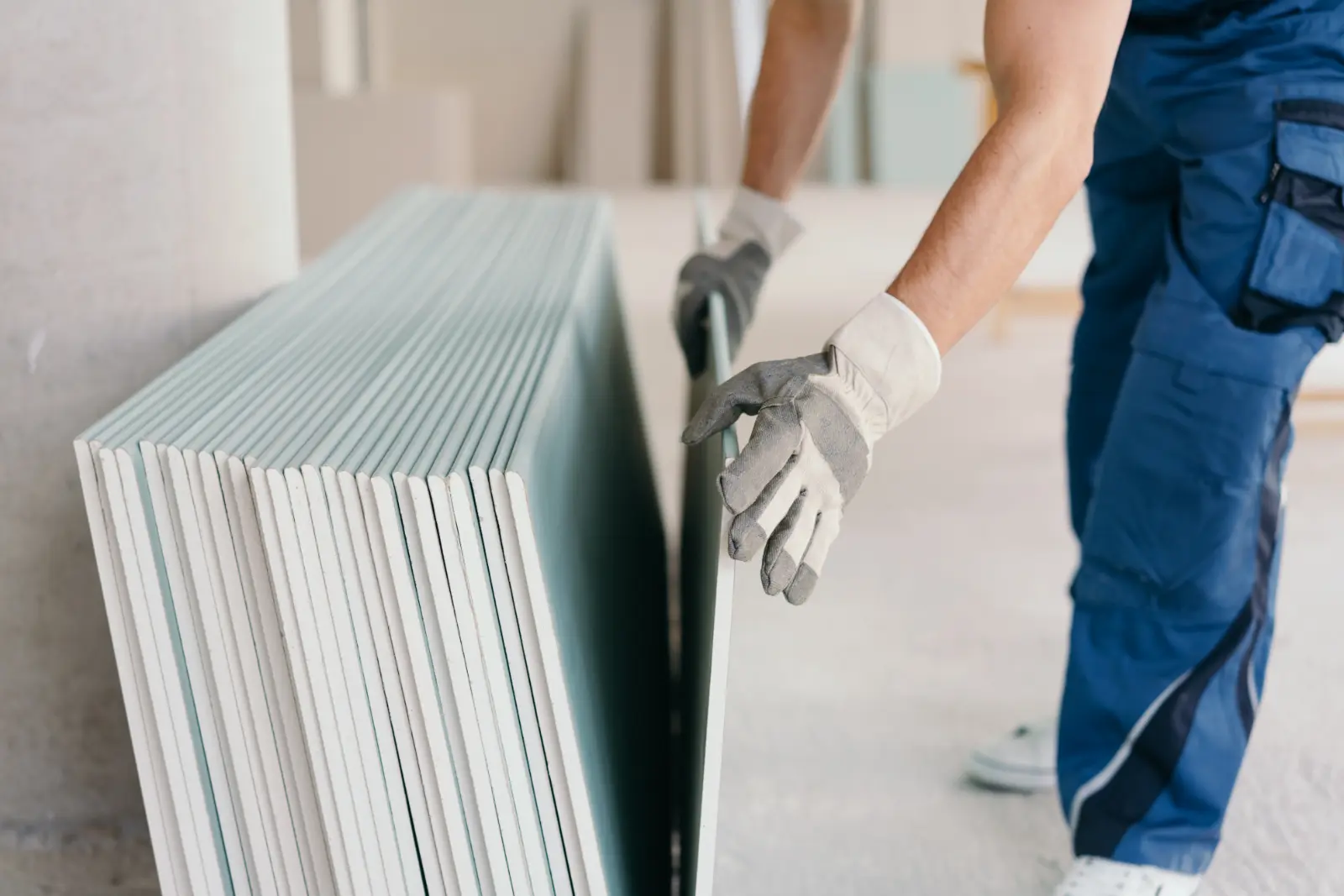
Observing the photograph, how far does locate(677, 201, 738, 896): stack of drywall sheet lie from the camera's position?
43.3 inches

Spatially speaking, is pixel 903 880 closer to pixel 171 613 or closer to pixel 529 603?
pixel 529 603

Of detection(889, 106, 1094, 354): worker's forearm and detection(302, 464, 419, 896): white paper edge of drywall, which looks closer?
detection(302, 464, 419, 896): white paper edge of drywall

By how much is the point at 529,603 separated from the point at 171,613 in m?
0.37

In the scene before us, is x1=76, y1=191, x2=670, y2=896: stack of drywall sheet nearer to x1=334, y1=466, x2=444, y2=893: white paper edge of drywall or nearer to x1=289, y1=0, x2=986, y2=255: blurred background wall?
x1=334, y1=466, x2=444, y2=893: white paper edge of drywall

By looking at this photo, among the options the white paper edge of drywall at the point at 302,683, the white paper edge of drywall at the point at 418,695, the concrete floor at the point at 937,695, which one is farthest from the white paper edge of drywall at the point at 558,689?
the concrete floor at the point at 937,695

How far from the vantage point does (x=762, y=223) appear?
2004mm

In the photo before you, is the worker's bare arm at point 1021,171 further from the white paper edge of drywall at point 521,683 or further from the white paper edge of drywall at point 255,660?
the white paper edge of drywall at point 255,660

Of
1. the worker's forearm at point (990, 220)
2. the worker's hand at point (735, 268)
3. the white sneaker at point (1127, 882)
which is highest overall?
the worker's forearm at point (990, 220)

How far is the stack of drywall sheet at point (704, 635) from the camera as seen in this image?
1101 millimetres

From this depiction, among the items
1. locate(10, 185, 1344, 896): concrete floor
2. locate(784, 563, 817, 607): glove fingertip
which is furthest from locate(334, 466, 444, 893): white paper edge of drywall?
locate(10, 185, 1344, 896): concrete floor

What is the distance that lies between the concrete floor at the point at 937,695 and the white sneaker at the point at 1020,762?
0.08ft

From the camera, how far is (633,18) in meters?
10.7

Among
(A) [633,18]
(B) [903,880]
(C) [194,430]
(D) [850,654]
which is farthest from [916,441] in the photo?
(A) [633,18]

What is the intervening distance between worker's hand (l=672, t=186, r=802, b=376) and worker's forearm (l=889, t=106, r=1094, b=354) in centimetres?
68
